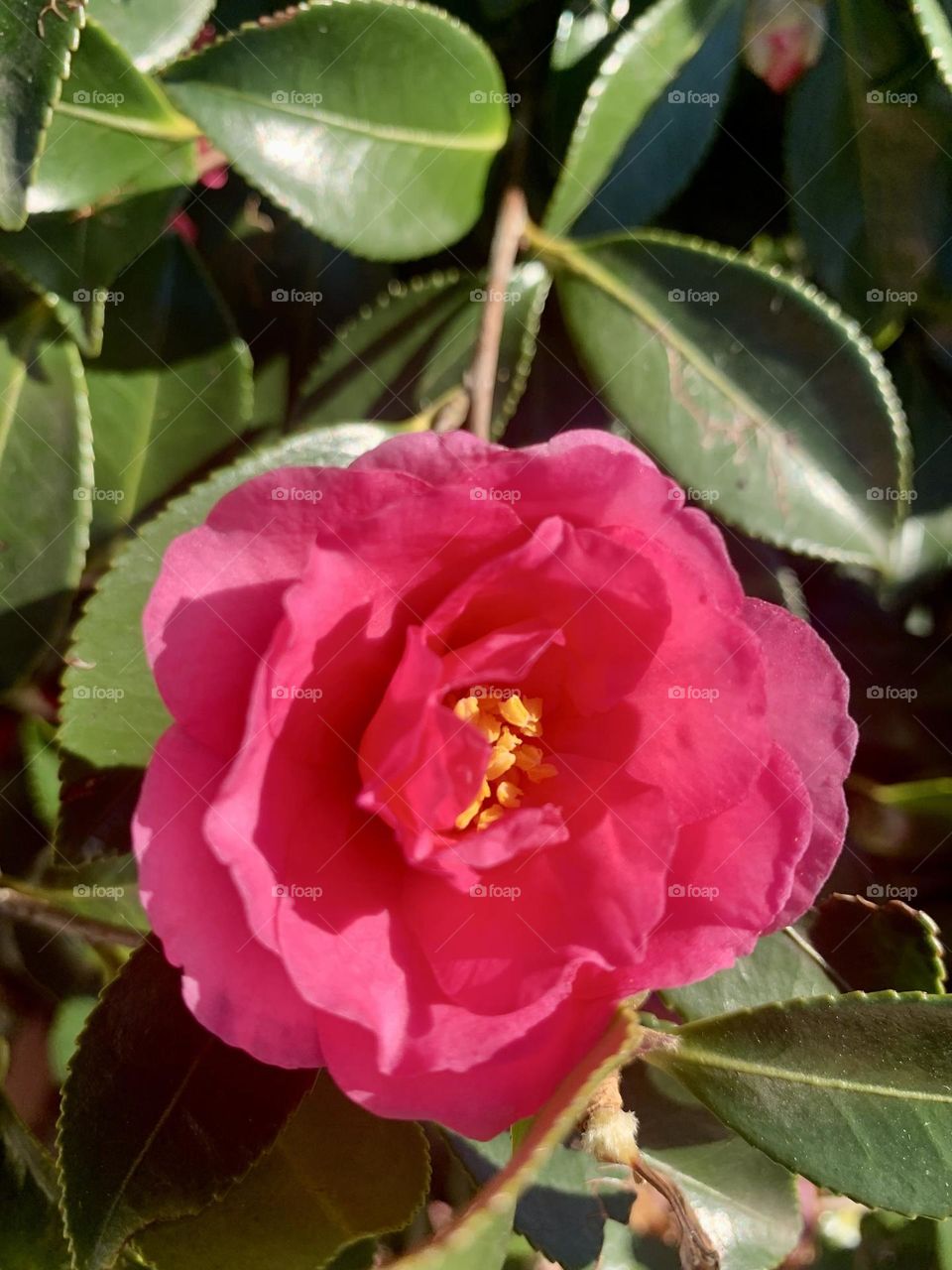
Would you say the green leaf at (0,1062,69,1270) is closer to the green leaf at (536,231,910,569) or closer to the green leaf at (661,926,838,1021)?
the green leaf at (661,926,838,1021)

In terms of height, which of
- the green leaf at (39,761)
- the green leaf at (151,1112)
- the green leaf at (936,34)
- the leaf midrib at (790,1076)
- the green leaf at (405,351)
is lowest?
the green leaf at (39,761)

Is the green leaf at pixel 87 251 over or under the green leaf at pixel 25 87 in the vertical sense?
under

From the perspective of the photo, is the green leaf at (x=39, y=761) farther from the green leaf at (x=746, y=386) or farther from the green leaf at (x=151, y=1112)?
the green leaf at (x=746, y=386)

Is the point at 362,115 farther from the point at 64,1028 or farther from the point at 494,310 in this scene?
the point at 64,1028

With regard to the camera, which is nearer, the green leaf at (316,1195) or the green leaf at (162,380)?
the green leaf at (316,1195)

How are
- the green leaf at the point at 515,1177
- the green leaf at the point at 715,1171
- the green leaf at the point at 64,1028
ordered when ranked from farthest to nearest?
the green leaf at the point at 64,1028 < the green leaf at the point at 715,1171 < the green leaf at the point at 515,1177

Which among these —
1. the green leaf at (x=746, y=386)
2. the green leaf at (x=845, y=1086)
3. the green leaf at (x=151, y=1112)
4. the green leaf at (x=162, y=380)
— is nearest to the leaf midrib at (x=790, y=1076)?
the green leaf at (x=845, y=1086)

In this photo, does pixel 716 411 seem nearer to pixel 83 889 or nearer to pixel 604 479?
pixel 604 479
